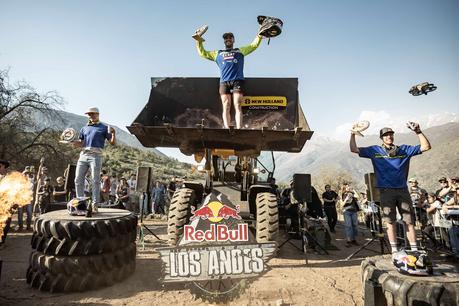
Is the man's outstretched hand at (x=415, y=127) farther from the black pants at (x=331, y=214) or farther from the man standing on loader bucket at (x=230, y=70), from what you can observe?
the black pants at (x=331, y=214)

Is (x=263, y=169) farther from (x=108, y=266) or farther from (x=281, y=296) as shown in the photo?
(x=108, y=266)

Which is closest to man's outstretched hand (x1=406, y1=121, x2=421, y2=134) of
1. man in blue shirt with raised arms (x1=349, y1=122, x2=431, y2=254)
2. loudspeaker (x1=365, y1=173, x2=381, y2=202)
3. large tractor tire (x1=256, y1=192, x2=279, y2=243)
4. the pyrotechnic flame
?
man in blue shirt with raised arms (x1=349, y1=122, x2=431, y2=254)

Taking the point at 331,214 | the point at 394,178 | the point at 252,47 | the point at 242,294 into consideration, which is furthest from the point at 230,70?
the point at 331,214

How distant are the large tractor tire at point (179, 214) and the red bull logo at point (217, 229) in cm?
182

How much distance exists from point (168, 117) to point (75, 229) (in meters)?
3.16

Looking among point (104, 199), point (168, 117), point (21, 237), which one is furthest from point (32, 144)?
point (168, 117)

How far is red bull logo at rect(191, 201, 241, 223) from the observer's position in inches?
148

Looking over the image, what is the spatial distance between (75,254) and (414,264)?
15.1 ft

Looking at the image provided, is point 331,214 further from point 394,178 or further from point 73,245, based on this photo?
point 73,245

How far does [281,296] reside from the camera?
13.4ft

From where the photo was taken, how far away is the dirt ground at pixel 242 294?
3838mm

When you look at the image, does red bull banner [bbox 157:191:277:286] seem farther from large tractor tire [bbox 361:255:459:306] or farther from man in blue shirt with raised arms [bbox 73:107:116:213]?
man in blue shirt with raised arms [bbox 73:107:116:213]

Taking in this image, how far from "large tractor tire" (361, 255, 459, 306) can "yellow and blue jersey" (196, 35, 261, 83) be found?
441cm

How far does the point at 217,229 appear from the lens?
12.0ft
